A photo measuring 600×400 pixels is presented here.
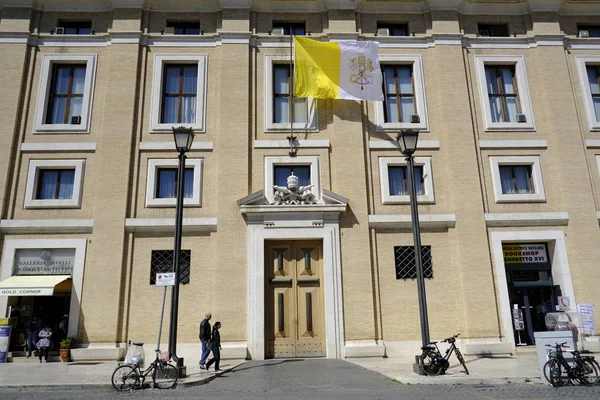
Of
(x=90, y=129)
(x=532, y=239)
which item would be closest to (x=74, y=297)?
(x=90, y=129)

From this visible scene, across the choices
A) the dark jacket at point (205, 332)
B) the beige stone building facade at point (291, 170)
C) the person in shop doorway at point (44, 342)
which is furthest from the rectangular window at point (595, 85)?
the person in shop doorway at point (44, 342)

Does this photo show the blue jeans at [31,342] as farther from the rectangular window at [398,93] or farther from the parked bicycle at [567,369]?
the parked bicycle at [567,369]

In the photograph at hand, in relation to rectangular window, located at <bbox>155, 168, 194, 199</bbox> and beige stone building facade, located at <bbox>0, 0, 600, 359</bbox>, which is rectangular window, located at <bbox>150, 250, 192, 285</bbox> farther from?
rectangular window, located at <bbox>155, 168, 194, 199</bbox>

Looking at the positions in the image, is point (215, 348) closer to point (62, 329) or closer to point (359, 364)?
point (359, 364)

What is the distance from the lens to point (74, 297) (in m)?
15.8

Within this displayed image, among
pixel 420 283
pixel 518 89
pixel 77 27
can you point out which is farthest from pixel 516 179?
pixel 77 27

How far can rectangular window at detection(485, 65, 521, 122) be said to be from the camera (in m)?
→ 18.7

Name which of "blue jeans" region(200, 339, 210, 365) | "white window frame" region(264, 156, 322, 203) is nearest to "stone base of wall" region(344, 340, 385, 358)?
"blue jeans" region(200, 339, 210, 365)

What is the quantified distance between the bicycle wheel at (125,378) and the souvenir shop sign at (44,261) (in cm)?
754

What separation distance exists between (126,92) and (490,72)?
14465mm

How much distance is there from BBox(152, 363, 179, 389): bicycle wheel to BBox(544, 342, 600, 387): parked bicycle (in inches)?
319

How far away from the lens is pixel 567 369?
10023 mm

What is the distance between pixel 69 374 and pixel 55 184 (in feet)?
25.8

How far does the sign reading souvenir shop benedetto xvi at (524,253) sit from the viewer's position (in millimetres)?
17344
